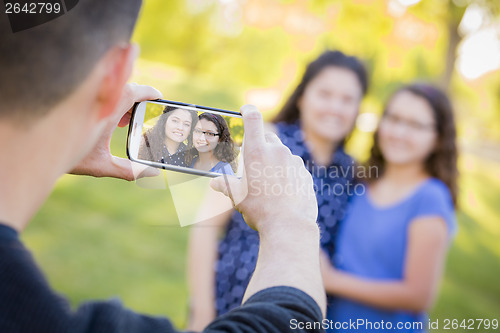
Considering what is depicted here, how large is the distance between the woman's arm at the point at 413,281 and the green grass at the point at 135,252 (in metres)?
1.32

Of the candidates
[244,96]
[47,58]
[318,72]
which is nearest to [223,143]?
[47,58]

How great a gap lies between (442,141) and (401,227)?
1.96 ft

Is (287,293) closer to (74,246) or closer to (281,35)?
(74,246)

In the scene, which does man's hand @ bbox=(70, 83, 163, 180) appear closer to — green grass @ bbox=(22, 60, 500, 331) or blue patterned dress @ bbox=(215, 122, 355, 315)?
blue patterned dress @ bbox=(215, 122, 355, 315)

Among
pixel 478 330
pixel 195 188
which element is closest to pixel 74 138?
pixel 195 188

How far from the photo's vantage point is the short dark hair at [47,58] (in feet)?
2.19

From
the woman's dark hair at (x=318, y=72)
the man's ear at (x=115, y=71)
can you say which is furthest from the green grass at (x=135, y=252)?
the man's ear at (x=115, y=71)

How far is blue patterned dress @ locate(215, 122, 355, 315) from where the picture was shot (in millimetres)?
1861

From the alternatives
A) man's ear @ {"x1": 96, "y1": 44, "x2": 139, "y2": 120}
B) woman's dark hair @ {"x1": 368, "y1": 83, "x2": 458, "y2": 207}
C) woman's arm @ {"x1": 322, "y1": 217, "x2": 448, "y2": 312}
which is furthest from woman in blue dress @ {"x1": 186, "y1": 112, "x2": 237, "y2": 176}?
woman's dark hair @ {"x1": 368, "y1": 83, "x2": 458, "y2": 207}

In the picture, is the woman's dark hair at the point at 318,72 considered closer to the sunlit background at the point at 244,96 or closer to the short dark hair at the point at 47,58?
the sunlit background at the point at 244,96

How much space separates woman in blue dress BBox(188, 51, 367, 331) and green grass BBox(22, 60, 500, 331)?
757 millimetres

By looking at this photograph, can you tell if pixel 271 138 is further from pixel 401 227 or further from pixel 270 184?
pixel 401 227

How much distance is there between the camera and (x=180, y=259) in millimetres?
4605

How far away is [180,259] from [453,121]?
3.20 m
